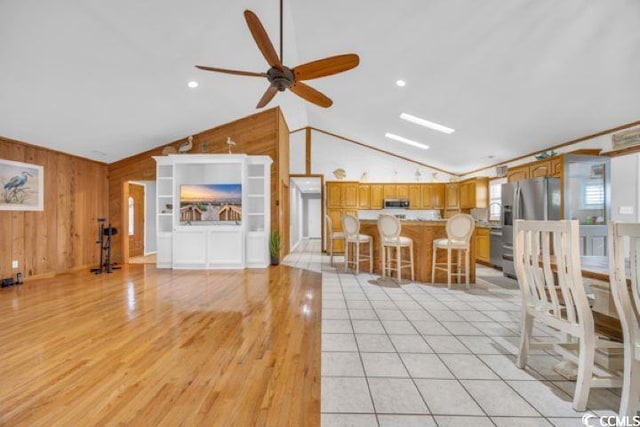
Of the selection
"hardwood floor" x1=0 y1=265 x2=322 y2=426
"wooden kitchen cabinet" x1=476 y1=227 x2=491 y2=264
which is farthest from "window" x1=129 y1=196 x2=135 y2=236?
"wooden kitchen cabinet" x1=476 y1=227 x2=491 y2=264

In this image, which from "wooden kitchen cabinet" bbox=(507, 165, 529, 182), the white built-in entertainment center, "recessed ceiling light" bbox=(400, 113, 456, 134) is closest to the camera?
"wooden kitchen cabinet" bbox=(507, 165, 529, 182)

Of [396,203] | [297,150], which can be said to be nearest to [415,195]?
[396,203]

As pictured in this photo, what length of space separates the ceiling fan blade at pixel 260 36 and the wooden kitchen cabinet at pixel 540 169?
4.61 meters

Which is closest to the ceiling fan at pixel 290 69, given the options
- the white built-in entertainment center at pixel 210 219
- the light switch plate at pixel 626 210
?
the white built-in entertainment center at pixel 210 219

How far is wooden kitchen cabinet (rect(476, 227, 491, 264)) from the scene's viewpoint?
20.0 feet

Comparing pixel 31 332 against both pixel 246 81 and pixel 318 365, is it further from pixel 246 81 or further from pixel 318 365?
pixel 246 81

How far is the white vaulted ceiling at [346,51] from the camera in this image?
113 inches

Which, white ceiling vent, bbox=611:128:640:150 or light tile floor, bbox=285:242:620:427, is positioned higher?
white ceiling vent, bbox=611:128:640:150

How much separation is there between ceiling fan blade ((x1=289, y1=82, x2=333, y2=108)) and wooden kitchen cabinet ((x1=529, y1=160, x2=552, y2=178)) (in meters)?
3.90

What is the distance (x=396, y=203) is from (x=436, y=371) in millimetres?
6680

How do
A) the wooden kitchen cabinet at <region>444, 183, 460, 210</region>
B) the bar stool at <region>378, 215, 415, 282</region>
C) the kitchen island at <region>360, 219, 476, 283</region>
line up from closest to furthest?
the bar stool at <region>378, 215, 415, 282</region>
the kitchen island at <region>360, 219, 476, 283</region>
the wooden kitchen cabinet at <region>444, 183, 460, 210</region>

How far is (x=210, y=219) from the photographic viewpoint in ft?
19.8

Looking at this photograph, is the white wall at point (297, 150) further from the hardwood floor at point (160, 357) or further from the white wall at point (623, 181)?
the white wall at point (623, 181)

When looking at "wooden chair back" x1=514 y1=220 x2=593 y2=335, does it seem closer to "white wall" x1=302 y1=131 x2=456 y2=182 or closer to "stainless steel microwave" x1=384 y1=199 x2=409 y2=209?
"stainless steel microwave" x1=384 y1=199 x2=409 y2=209
